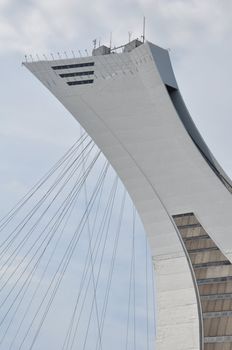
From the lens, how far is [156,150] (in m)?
61.9

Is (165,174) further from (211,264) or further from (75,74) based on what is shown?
(75,74)

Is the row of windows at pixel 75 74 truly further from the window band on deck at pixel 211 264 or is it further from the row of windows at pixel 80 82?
the window band on deck at pixel 211 264

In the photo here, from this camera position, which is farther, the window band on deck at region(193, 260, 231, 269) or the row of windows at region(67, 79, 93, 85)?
the row of windows at region(67, 79, 93, 85)

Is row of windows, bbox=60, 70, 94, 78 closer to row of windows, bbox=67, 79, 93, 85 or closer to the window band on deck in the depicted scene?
row of windows, bbox=67, 79, 93, 85

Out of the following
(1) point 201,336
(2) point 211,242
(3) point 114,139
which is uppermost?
(3) point 114,139

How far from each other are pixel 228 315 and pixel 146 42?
26258 millimetres

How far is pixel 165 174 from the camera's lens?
61.0 meters

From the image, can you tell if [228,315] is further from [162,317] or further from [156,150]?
[156,150]

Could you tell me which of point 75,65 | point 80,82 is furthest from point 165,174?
point 75,65

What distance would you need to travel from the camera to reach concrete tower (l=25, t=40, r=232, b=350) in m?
54.8

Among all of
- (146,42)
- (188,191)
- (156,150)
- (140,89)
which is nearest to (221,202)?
(188,191)

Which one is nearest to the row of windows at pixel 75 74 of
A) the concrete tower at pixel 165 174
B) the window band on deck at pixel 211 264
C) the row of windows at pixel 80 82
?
the concrete tower at pixel 165 174

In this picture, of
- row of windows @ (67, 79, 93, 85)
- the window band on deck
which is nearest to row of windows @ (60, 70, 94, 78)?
row of windows @ (67, 79, 93, 85)

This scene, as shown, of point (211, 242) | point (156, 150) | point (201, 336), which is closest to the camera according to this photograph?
point (201, 336)
